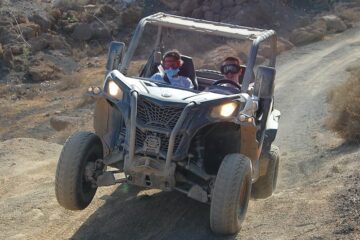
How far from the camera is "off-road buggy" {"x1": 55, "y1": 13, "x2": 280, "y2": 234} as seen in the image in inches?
230

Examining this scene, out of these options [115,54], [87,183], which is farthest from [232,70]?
[87,183]

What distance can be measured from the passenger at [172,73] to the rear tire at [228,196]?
1.63 metres

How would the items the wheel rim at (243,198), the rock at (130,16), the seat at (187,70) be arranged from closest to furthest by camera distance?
the wheel rim at (243,198), the seat at (187,70), the rock at (130,16)

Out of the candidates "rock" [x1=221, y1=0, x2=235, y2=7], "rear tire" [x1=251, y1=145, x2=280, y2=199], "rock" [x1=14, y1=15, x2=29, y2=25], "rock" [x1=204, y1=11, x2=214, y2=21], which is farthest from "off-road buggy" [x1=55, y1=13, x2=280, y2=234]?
"rock" [x1=221, y1=0, x2=235, y2=7]

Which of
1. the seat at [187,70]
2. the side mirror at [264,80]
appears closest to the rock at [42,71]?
the seat at [187,70]

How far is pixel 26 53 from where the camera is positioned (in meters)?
24.4

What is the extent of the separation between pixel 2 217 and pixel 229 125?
2.66m

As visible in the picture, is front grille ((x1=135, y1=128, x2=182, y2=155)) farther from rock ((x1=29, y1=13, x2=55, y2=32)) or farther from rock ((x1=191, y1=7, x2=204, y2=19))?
rock ((x1=191, y1=7, x2=204, y2=19))

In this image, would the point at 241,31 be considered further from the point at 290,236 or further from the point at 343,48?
the point at 343,48

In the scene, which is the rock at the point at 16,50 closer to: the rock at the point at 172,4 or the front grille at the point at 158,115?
the rock at the point at 172,4

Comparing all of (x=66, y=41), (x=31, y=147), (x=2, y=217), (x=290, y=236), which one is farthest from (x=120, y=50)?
(x=66, y=41)

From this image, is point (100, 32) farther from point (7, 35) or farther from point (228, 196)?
point (228, 196)

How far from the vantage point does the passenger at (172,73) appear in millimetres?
7203

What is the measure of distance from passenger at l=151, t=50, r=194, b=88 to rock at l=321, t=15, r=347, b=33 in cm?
2117
